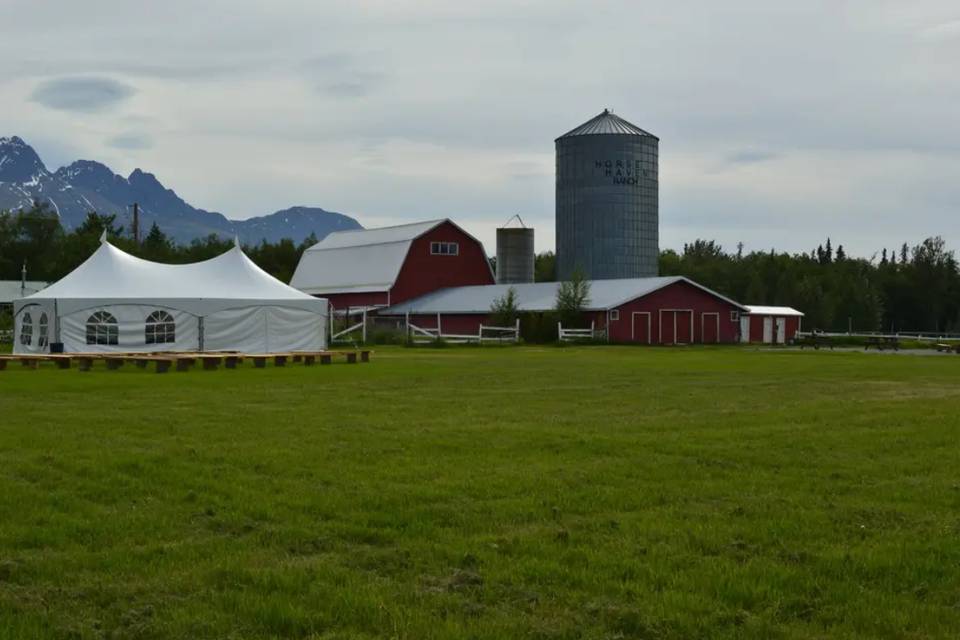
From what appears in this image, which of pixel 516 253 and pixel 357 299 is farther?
pixel 516 253

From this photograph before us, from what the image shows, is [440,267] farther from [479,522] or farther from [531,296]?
[479,522]

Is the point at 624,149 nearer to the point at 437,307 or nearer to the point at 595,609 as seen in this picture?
the point at 437,307

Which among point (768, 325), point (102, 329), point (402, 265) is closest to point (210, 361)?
point (102, 329)

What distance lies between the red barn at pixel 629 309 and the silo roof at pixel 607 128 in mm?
8393

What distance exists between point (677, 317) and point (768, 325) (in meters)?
9.42

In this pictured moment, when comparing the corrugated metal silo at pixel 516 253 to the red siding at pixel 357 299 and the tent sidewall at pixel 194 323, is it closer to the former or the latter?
the red siding at pixel 357 299

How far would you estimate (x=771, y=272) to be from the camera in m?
89.2

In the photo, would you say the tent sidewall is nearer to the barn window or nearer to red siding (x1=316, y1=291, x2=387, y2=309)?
red siding (x1=316, y1=291, x2=387, y2=309)

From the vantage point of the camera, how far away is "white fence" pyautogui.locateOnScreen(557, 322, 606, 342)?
159 ft

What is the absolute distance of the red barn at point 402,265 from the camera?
59094 millimetres

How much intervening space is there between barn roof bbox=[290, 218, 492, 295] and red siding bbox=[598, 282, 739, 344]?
1414 centimetres

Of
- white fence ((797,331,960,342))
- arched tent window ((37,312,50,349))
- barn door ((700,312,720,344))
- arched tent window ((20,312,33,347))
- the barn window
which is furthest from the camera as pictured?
the barn window

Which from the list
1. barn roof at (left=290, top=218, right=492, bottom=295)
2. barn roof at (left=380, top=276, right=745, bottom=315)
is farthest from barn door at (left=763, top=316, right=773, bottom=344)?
barn roof at (left=290, top=218, right=492, bottom=295)

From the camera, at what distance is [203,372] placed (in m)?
26.6
